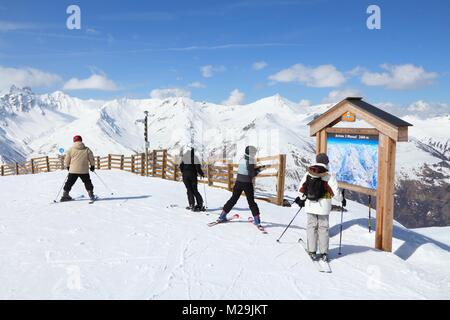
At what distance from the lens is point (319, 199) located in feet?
20.1

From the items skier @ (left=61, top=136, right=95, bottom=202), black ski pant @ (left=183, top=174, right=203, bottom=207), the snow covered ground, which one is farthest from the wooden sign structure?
skier @ (left=61, top=136, right=95, bottom=202)

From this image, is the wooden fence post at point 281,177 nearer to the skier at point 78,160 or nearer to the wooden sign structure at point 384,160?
the wooden sign structure at point 384,160

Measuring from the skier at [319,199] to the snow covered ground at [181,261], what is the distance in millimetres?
352

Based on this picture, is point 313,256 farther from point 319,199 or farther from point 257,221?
point 257,221

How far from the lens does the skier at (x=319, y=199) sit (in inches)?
239

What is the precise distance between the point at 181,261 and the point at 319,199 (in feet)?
8.09

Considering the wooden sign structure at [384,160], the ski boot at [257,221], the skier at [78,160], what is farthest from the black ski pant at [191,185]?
the wooden sign structure at [384,160]

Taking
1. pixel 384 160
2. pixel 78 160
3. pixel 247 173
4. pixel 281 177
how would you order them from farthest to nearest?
pixel 281 177 → pixel 78 160 → pixel 247 173 → pixel 384 160

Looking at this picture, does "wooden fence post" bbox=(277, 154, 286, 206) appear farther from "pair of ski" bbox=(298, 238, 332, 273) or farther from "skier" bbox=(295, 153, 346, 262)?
"pair of ski" bbox=(298, 238, 332, 273)

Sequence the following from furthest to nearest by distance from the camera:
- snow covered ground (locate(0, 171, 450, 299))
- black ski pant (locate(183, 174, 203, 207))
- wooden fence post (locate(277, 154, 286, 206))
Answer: wooden fence post (locate(277, 154, 286, 206)) → black ski pant (locate(183, 174, 203, 207)) → snow covered ground (locate(0, 171, 450, 299))

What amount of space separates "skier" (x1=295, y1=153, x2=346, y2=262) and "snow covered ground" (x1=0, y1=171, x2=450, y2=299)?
35 cm

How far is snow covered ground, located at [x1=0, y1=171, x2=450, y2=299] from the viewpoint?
16.3 ft

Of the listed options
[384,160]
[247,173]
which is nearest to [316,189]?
[247,173]

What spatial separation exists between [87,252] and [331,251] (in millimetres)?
4422
